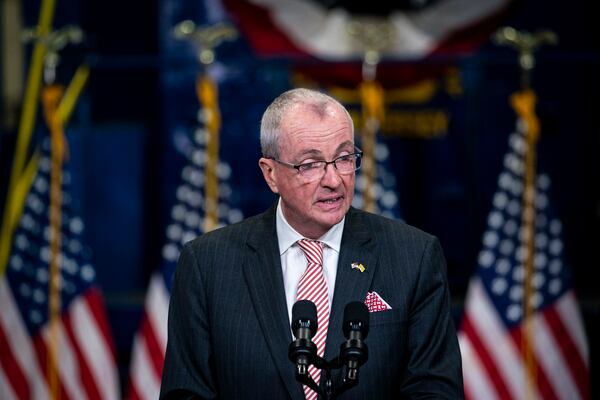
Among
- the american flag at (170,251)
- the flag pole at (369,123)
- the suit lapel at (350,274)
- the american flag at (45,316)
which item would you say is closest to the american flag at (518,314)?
the flag pole at (369,123)

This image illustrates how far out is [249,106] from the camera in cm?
598

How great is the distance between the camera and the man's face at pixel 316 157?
7.91 feet

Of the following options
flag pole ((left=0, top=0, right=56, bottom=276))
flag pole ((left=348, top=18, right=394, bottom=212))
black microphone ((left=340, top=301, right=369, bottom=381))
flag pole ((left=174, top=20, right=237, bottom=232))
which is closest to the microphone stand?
black microphone ((left=340, top=301, right=369, bottom=381))

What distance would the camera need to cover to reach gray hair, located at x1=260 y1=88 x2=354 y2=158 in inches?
95.5

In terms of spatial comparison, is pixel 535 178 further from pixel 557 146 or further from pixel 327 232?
pixel 327 232

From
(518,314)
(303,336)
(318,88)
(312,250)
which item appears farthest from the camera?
(318,88)

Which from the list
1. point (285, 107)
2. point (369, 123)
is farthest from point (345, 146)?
point (369, 123)

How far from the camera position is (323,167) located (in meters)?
2.44

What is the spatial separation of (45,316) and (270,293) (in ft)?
9.54

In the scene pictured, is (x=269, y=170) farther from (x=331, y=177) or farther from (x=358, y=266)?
(x=358, y=266)

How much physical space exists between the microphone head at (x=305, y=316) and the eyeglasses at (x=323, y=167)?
370mm

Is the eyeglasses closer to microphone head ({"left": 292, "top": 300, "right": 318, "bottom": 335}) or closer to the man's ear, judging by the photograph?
the man's ear

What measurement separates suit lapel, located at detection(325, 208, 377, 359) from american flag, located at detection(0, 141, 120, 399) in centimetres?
274

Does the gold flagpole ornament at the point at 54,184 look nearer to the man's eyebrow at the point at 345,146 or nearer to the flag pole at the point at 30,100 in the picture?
the flag pole at the point at 30,100
